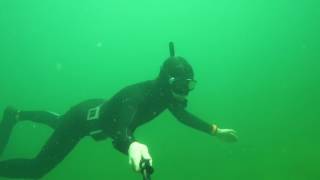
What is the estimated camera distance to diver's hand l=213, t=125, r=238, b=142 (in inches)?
244

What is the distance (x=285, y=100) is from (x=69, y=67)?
4261 centimetres

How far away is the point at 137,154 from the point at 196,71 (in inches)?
1896

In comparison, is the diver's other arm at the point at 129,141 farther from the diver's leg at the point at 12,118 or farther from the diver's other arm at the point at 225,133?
the diver's leg at the point at 12,118

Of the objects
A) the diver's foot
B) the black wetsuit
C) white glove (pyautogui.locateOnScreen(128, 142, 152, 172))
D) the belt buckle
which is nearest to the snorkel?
the black wetsuit

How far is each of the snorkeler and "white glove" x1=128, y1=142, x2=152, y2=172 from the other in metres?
0.07

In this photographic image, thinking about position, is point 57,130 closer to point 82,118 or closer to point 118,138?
point 82,118

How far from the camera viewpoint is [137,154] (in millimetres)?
3977

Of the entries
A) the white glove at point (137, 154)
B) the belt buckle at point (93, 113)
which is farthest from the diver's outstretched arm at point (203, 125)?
the white glove at point (137, 154)

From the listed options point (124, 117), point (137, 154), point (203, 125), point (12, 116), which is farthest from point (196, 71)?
point (137, 154)

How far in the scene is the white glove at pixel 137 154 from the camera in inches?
152

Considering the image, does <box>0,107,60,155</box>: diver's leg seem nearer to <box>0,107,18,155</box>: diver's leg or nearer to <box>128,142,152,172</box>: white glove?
<box>0,107,18,155</box>: diver's leg

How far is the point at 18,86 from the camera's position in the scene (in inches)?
1489

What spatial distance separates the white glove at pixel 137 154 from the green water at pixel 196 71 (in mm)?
5647

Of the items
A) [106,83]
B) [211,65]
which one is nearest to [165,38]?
[211,65]
